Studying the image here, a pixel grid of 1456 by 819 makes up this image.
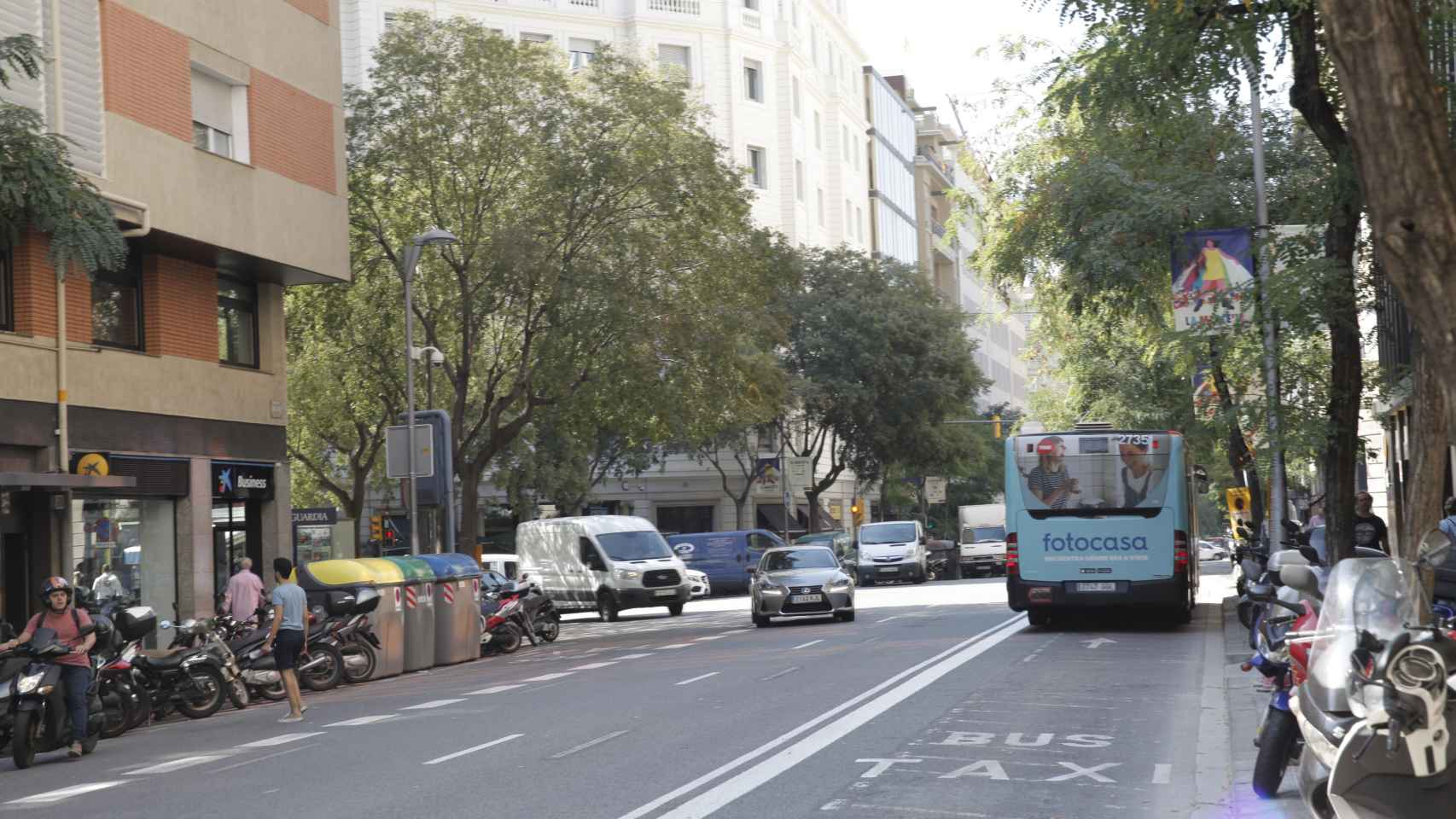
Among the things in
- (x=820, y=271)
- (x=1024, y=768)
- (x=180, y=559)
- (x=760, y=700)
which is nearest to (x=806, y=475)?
(x=820, y=271)

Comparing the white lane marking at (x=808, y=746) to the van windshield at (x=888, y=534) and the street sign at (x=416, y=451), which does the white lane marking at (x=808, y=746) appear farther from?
the van windshield at (x=888, y=534)

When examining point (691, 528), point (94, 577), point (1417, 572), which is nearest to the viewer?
point (1417, 572)

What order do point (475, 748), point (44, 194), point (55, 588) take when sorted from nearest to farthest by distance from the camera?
1. point (475, 748)
2. point (44, 194)
3. point (55, 588)

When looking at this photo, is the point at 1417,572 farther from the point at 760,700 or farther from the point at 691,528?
the point at 691,528

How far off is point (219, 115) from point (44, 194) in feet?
39.9

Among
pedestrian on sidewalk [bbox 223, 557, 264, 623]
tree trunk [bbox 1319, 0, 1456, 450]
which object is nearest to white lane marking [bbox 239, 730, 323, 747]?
pedestrian on sidewalk [bbox 223, 557, 264, 623]

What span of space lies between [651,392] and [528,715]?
17.1 m

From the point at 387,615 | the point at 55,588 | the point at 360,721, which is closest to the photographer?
the point at 55,588

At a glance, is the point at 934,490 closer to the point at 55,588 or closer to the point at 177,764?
the point at 55,588

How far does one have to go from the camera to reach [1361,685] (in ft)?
22.1

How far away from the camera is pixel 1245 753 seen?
11.8 meters

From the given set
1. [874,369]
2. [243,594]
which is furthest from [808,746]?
[874,369]

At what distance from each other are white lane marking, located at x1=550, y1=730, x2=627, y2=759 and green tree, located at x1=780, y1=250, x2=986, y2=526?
43.3 m

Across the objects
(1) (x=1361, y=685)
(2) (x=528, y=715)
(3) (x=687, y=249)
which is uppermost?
(3) (x=687, y=249)
